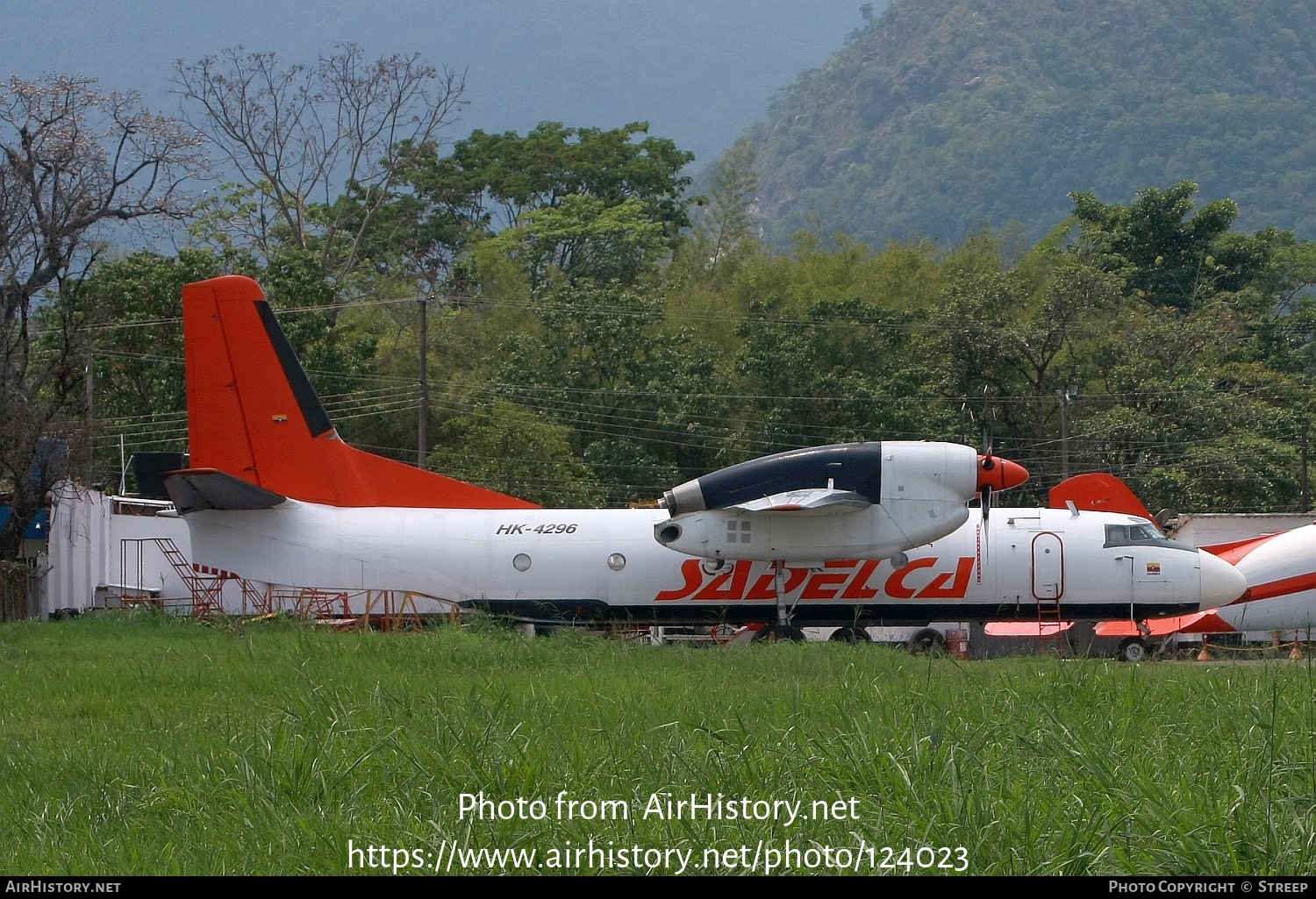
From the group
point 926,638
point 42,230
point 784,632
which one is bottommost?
point 926,638

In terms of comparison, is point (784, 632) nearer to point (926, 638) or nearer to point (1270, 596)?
point (926, 638)

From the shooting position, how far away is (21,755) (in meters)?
8.57

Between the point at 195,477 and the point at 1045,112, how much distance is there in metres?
151

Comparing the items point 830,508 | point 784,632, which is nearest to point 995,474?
point 830,508

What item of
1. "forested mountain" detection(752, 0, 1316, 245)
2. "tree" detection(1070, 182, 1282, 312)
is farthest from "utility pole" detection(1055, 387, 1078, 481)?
"forested mountain" detection(752, 0, 1316, 245)

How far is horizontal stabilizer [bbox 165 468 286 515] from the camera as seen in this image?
57.2ft

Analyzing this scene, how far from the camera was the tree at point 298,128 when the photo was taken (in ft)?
149

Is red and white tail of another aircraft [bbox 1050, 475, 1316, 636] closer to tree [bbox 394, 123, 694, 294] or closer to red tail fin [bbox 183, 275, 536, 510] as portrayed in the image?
red tail fin [bbox 183, 275, 536, 510]

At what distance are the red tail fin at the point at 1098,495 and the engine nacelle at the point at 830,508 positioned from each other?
5.06m

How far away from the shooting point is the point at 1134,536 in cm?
1839

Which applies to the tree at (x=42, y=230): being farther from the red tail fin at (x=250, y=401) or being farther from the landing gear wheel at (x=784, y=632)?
the landing gear wheel at (x=784, y=632)

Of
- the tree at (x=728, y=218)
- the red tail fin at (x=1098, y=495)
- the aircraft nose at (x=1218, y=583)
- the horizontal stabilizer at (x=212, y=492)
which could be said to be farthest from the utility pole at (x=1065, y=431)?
the horizontal stabilizer at (x=212, y=492)

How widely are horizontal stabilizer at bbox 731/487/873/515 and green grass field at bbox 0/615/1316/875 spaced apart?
18.1 feet

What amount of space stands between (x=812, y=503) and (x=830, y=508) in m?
0.43
